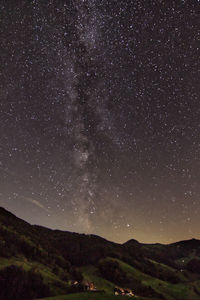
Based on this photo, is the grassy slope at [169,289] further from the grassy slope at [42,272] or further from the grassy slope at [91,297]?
the grassy slope at [91,297]

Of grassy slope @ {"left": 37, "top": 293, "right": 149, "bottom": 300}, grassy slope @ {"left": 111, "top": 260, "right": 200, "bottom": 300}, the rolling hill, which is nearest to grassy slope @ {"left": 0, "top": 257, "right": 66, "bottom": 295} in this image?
the rolling hill

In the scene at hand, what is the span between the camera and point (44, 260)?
4390 inches

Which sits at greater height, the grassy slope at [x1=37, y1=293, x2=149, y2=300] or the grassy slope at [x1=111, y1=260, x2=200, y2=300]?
the grassy slope at [x1=111, y1=260, x2=200, y2=300]

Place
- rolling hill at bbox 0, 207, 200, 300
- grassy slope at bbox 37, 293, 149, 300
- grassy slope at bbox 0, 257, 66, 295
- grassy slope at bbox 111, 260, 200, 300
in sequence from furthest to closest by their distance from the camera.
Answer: grassy slope at bbox 111, 260, 200, 300
grassy slope at bbox 0, 257, 66, 295
rolling hill at bbox 0, 207, 200, 300
grassy slope at bbox 37, 293, 149, 300

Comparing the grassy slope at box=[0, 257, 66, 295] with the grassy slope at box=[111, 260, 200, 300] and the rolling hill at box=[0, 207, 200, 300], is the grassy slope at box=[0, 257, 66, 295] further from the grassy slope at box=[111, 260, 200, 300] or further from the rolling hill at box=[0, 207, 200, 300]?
the grassy slope at box=[111, 260, 200, 300]

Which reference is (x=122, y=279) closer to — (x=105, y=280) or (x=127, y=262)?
(x=105, y=280)

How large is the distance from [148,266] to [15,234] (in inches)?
2849

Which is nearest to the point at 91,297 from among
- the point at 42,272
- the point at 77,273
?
the point at 42,272

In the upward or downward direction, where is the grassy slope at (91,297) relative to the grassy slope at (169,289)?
downward

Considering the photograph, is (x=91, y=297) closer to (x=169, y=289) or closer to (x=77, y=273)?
(x=77, y=273)

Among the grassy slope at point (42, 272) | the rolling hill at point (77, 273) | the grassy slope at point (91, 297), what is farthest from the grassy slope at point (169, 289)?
the grassy slope at point (91, 297)

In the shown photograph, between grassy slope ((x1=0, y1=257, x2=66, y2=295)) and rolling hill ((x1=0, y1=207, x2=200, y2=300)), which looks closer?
rolling hill ((x1=0, y1=207, x2=200, y2=300))

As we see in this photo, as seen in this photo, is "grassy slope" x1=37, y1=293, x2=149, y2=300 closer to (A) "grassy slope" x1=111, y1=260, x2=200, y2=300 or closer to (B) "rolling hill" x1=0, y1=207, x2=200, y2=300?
(B) "rolling hill" x1=0, y1=207, x2=200, y2=300

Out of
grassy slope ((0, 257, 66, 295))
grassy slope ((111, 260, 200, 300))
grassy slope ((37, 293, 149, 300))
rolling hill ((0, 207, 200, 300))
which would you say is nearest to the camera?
grassy slope ((37, 293, 149, 300))
